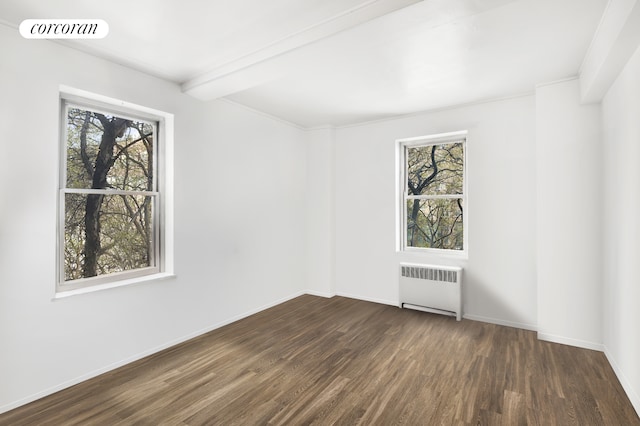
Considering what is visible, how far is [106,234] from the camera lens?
2.91m

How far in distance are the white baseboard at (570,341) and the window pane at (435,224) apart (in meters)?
1.35

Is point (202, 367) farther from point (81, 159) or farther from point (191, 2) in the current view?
point (191, 2)

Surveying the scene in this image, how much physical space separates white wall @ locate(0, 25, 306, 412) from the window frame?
5.64 ft

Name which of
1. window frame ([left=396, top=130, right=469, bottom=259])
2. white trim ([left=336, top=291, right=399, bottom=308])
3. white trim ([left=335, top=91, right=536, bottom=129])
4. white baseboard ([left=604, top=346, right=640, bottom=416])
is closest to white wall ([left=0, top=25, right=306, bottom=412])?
white trim ([left=336, top=291, right=399, bottom=308])

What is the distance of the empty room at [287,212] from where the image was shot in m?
2.19

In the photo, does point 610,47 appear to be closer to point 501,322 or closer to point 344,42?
point 344,42

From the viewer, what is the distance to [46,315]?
2389 millimetres

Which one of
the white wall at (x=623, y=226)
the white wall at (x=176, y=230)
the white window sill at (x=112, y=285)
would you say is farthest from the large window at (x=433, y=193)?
the white window sill at (x=112, y=285)

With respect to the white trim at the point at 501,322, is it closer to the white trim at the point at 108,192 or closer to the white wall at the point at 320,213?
the white wall at the point at 320,213

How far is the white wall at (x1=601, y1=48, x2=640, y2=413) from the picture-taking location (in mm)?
2217

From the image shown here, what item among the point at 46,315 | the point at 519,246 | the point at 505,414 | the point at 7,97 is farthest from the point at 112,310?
the point at 519,246

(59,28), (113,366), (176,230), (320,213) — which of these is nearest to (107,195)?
(176,230)

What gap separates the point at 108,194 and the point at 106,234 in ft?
1.23

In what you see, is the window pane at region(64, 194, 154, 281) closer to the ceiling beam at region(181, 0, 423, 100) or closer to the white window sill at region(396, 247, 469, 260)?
the ceiling beam at region(181, 0, 423, 100)
